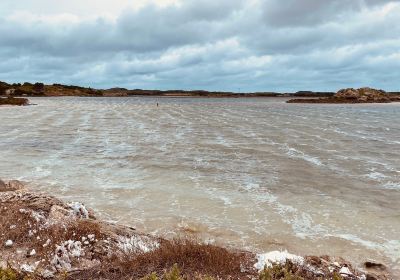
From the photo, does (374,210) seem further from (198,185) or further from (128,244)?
(128,244)

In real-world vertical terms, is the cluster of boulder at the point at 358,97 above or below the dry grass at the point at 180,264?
above

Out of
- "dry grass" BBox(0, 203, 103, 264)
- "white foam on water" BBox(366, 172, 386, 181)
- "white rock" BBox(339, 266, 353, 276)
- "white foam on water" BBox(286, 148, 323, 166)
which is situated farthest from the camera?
"white foam on water" BBox(286, 148, 323, 166)

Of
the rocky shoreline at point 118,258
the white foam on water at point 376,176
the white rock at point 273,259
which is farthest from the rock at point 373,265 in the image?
the white foam on water at point 376,176

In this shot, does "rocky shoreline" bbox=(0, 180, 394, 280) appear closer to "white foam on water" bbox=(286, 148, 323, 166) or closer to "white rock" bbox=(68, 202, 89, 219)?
"white rock" bbox=(68, 202, 89, 219)

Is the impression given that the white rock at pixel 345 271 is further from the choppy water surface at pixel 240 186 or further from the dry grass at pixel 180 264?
the choppy water surface at pixel 240 186

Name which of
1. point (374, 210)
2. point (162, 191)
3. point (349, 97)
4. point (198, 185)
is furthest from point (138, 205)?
point (349, 97)

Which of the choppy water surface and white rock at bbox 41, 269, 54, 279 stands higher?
white rock at bbox 41, 269, 54, 279

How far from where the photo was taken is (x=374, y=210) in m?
15.0

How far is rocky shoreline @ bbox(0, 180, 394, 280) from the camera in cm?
767

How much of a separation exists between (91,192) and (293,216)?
27.7 feet

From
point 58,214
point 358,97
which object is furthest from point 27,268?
point 358,97

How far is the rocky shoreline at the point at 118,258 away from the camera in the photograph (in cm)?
767

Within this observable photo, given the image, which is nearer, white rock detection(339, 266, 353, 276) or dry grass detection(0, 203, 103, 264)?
white rock detection(339, 266, 353, 276)

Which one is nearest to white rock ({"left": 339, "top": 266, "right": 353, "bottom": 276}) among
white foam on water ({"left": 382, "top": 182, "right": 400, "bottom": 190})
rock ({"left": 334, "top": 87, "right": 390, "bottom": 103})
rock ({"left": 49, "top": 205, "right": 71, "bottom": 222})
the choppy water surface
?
the choppy water surface
